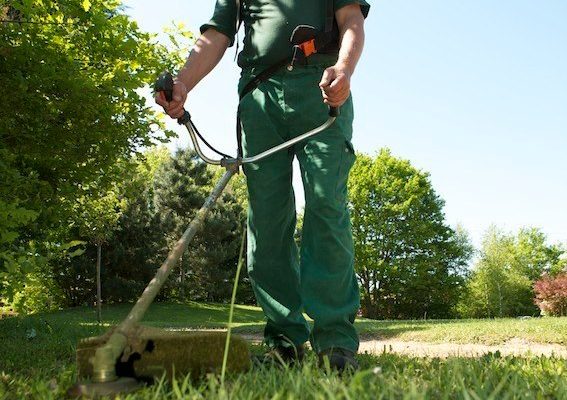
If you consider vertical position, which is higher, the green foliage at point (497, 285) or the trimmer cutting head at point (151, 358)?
the green foliage at point (497, 285)

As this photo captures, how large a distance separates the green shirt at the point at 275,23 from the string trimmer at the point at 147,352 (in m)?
1.14

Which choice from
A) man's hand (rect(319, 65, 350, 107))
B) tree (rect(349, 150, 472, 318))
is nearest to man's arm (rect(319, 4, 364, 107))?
man's hand (rect(319, 65, 350, 107))

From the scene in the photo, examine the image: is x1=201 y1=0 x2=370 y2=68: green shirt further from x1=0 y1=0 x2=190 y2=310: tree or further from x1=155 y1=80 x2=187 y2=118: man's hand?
x1=0 y1=0 x2=190 y2=310: tree

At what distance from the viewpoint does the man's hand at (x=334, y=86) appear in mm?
2381

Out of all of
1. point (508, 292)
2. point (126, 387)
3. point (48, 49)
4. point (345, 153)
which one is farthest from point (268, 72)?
point (508, 292)

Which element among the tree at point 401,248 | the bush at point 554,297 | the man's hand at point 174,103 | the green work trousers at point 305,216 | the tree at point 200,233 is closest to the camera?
the man's hand at point 174,103

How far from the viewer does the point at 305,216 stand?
9.64 feet

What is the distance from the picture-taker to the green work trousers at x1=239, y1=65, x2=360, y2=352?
9.13ft

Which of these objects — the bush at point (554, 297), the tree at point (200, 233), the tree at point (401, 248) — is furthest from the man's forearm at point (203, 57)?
the tree at point (401, 248)

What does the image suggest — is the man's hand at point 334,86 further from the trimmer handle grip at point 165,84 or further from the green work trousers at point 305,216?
the trimmer handle grip at point 165,84

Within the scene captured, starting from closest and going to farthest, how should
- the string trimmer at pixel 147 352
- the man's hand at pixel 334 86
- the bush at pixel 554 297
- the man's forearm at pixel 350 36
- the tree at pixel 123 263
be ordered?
the string trimmer at pixel 147 352
the man's hand at pixel 334 86
the man's forearm at pixel 350 36
the tree at pixel 123 263
the bush at pixel 554 297

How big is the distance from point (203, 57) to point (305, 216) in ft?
3.41

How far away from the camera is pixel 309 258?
→ 2.88m

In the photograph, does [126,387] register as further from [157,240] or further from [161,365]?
[157,240]
